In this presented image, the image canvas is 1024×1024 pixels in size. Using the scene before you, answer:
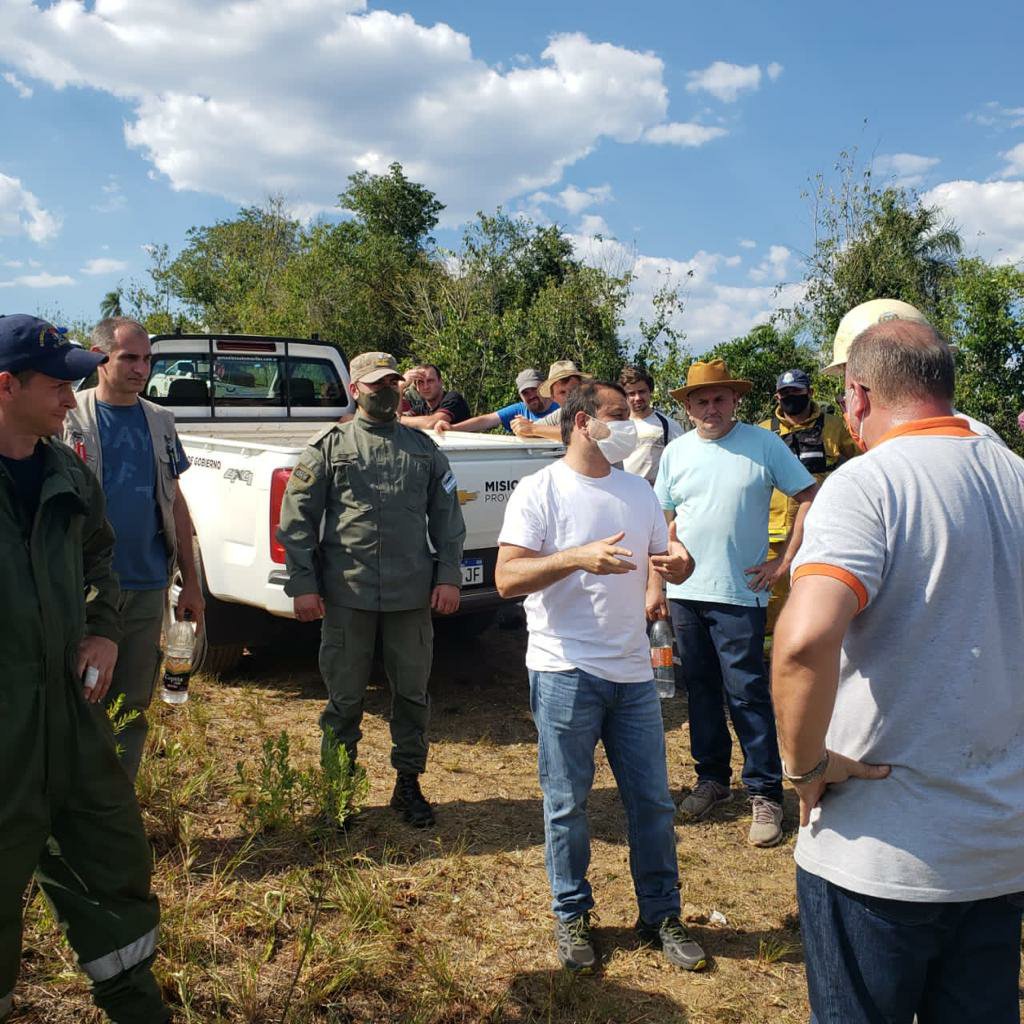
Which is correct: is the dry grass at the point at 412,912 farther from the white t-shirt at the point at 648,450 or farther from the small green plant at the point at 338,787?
the white t-shirt at the point at 648,450

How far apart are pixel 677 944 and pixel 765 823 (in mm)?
1111

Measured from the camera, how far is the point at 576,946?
2.98 m

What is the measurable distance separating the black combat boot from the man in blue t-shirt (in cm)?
328

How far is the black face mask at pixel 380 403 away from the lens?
407 cm

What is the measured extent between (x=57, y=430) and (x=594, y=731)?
1868 mm

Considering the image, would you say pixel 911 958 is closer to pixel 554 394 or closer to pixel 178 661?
pixel 178 661

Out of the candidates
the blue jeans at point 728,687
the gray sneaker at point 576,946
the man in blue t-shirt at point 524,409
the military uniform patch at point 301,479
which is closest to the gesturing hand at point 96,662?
the military uniform patch at point 301,479

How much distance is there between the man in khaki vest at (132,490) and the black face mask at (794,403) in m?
3.42

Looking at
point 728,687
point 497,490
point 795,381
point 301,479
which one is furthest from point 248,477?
point 795,381

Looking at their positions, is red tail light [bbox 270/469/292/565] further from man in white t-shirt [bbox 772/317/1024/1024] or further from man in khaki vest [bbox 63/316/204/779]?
man in white t-shirt [bbox 772/317/1024/1024]

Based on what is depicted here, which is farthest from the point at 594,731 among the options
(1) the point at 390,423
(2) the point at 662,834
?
(1) the point at 390,423

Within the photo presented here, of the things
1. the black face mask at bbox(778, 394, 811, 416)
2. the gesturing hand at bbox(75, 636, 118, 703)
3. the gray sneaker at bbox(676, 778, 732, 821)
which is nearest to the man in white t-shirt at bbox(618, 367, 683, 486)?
the black face mask at bbox(778, 394, 811, 416)

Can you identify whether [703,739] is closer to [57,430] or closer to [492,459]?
[492,459]

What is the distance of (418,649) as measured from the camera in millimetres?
4113
